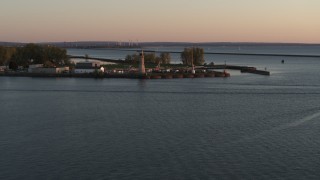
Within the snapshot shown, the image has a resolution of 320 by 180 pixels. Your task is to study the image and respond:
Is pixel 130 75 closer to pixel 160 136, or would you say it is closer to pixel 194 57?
pixel 194 57

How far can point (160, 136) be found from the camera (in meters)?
9.11

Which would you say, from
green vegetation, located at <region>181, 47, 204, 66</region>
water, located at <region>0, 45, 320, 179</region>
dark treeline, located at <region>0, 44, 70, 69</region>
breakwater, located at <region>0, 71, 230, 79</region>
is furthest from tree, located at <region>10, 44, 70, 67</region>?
water, located at <region>0, 45, 320, 179</region>

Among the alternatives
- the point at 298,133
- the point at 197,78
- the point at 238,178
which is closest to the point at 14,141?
the point at 238,178

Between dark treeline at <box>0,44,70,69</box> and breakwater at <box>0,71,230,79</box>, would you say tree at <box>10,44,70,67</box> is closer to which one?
dark treeline at <box>0,44,70,69</box>

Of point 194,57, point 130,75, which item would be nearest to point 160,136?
point 130,75

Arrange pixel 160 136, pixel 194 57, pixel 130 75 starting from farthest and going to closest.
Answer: pixel 194 57 → pixel 130 75 → pixel 160 136

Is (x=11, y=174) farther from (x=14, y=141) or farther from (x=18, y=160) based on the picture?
(x=14, y=141)

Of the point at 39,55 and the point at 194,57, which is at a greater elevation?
the point at 39,55

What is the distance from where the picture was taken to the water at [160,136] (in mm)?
7055

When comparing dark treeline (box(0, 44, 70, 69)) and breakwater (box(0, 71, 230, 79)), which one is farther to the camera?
dark treeline (box(0, 44, 70, 69))

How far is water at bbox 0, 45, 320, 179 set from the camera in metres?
7.05

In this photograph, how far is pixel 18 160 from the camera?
749 centimetres

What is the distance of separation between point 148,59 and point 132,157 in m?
25.4

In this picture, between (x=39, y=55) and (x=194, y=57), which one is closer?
(x=39, y=55)
